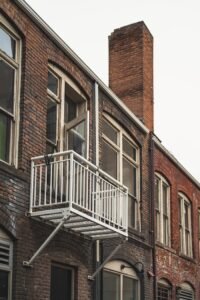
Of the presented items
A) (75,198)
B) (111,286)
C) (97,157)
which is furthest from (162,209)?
(75,198)

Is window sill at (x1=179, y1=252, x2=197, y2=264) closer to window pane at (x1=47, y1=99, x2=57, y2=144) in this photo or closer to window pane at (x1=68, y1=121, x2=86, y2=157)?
window pane at (x1=68, y1=121, x2=86, y2=157)

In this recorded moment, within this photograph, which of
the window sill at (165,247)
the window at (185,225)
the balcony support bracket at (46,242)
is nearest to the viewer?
the balcony support bracket at (46,242)

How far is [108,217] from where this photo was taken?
13188mm

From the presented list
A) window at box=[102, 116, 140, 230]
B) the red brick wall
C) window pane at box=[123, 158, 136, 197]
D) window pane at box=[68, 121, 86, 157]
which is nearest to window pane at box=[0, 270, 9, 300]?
window pane at box=[68, 121, 86, 157]

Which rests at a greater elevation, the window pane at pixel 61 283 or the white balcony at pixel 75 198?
the white balcony at pixel 75 198

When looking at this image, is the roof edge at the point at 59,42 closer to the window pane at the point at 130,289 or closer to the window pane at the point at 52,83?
the window pane at the point at 52,83

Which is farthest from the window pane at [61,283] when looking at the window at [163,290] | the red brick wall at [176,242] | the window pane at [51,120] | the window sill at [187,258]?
the window sill at [187,258]

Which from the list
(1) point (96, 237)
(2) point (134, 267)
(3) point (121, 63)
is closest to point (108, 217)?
(1) point (96, 237)

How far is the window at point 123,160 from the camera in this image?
16.2m

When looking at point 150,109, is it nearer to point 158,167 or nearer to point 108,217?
point 158,167

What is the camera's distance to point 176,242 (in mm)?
20797

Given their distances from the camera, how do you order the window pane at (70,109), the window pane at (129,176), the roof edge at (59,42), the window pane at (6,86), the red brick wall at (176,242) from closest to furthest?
the window pane at (6,86), the roof edge at (59,42), the window pane at (70,109), the window pane at (129,176), the red brick wall at (176,242)

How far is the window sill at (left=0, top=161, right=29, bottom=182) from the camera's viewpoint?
36.0ft

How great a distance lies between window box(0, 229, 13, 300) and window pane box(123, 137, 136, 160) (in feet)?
23.1
